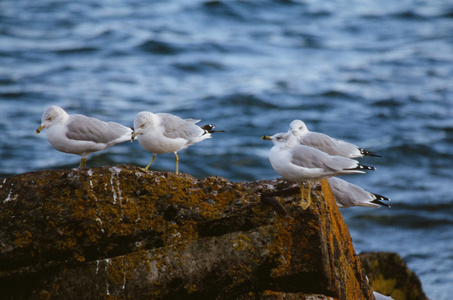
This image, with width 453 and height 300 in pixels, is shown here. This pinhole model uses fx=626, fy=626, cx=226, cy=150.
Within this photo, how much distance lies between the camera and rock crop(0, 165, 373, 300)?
4293 millimetres

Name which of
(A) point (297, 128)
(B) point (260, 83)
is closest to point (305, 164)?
(A) point (297, 128)

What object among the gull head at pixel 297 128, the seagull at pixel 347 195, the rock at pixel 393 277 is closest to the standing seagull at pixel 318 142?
the gull head at pixel 297 128

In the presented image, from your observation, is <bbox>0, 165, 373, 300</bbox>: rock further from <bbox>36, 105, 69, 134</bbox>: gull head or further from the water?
the water

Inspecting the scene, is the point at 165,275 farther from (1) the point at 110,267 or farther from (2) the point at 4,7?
(2) the point at 4,7

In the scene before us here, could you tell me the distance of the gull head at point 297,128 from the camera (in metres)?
6.47

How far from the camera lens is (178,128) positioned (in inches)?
229

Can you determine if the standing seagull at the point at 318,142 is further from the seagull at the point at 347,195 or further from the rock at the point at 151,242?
the rock at the point at 151,242

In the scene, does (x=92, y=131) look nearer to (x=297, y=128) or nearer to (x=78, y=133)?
(x=78, y=133)

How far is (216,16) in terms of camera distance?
79.0 feet

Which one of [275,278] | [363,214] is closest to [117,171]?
[275,278]

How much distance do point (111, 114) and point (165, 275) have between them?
1131cm

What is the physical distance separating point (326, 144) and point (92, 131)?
2598 millimetres

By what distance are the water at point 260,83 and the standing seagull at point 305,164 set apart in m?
4.91

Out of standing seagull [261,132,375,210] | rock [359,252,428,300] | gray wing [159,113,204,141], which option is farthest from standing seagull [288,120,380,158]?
standing seagull [261,132,375,210]
